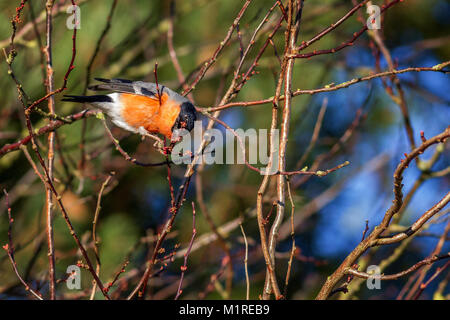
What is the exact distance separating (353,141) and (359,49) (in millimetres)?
1161

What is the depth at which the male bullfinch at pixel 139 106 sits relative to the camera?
3.27 metres

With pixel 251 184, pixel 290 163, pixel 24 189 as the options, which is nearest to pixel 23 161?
pixel 24 189

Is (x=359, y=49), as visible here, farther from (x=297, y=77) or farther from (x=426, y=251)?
(x=426, y=251)

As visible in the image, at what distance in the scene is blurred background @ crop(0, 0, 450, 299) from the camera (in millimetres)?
4129

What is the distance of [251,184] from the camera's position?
5512 millimetres

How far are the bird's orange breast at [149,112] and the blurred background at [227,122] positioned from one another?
54 cm
